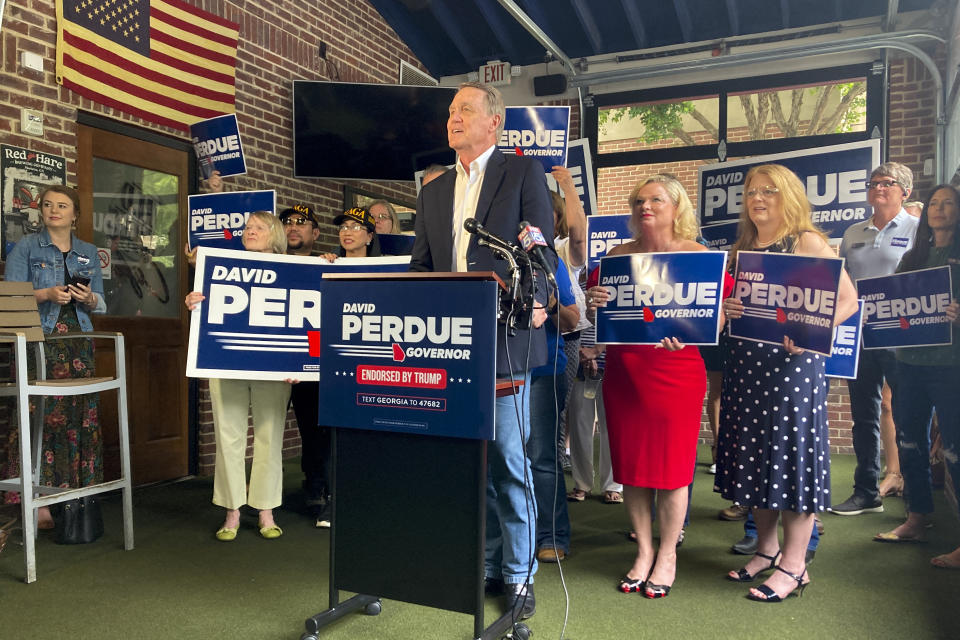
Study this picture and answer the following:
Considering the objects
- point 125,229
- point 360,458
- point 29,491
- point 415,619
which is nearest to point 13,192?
point 125,229

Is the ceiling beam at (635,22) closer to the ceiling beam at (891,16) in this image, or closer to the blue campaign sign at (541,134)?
the ceiling beam at (891,16)

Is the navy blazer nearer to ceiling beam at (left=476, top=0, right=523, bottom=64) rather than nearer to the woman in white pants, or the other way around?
the woman in white pants

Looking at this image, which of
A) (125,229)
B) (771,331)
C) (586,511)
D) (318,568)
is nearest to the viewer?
(771,331)

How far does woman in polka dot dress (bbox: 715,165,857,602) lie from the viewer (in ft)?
9.00

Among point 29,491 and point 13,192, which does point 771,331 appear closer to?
point 29,491

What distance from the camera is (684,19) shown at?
690 cm

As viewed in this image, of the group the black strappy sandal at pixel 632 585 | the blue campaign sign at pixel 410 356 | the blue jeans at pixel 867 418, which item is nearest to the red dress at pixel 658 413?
the black strappy sandal at pixel 632 585

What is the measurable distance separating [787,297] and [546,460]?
1136mm

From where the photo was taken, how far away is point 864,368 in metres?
4.16

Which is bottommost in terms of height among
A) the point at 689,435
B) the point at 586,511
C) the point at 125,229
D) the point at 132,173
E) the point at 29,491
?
the point at 586,511

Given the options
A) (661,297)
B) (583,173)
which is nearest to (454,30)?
(583,173)

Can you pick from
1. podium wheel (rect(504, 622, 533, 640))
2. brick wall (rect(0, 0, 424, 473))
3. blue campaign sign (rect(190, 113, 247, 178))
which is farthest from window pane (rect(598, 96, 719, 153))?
podium wheel (rect(504, 622, 533, 640))

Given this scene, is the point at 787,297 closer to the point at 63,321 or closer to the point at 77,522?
the point at 77,522

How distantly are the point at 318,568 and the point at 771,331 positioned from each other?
2041 millimetres
